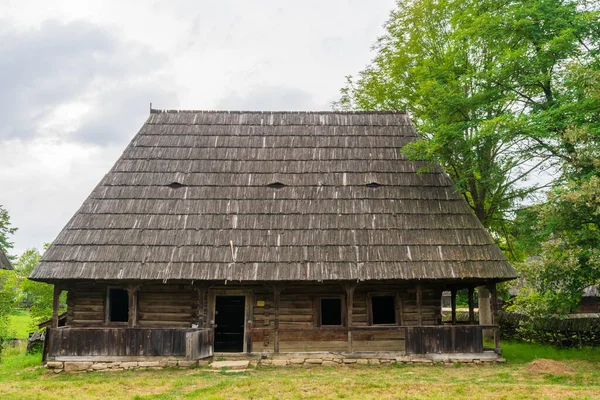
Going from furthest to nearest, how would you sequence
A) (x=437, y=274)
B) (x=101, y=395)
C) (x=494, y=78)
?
(x=494, y=78)
(x=437, y=274)
(x=101, y=395)

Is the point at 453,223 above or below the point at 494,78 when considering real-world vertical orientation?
below

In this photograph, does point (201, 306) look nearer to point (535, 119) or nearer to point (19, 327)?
point (535, 119)

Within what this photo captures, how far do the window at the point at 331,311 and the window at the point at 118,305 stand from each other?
6.46 m

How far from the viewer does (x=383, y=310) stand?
15484 millimetres

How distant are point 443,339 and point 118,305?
33.6 feet

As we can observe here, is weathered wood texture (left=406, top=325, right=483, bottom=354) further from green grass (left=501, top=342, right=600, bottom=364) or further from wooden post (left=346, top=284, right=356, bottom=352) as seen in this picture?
wooden post (left=346, top=284, right=356, bottom=352)

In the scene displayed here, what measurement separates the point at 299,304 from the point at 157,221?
5.27 m

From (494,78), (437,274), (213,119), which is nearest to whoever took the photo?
(437,274)

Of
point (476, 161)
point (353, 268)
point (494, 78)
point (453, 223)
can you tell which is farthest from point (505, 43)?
point (353, 268)

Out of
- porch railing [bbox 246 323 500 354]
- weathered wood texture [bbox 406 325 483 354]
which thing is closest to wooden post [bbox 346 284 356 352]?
porch railing [bbox 246 323 500 354]

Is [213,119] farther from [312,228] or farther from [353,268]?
[353,268]

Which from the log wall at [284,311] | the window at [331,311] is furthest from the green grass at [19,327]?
the window at [331,311]

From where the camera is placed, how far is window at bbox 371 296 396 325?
15375mm

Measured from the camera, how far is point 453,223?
582 inches
